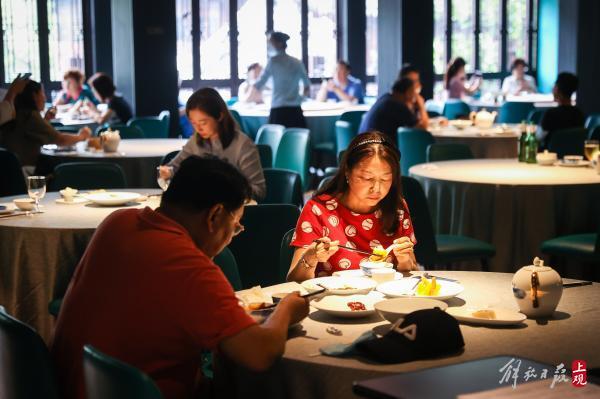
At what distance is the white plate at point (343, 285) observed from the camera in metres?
3.09

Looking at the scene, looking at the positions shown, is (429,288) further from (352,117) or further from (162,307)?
(352,117)

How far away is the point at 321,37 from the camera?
16.0 meters

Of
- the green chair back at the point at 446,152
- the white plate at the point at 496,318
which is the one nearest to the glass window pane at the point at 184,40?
the green chair back at the point at 446,152

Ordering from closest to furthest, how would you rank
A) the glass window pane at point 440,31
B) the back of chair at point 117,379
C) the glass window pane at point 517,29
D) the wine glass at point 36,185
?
the back of chair at point 117,379, the wine glass at point 36,185, the glass window pane at point 440,31, the glass window pane at point 517,29

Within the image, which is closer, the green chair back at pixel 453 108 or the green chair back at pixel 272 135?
the green chair back at pixel 272 135

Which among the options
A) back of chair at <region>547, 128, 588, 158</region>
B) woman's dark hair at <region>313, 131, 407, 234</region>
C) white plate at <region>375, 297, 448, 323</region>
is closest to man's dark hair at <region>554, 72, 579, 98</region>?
back of chair at <region>547, 128, 588, 158</region>

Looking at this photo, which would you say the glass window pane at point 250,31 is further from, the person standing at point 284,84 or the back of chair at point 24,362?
the back of chair at point 24,362

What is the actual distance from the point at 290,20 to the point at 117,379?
1414cm

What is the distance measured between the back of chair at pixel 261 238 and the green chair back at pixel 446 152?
9.97ft

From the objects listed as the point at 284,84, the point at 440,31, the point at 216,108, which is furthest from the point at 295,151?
the point at 440,31

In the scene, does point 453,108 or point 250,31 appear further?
point 250,31

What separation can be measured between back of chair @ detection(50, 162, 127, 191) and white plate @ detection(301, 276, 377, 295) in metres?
2.93

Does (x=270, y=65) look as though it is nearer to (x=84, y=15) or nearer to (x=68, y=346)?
(x=84, y=15)

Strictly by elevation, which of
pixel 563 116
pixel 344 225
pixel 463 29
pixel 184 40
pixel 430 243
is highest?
pixel 463 29
